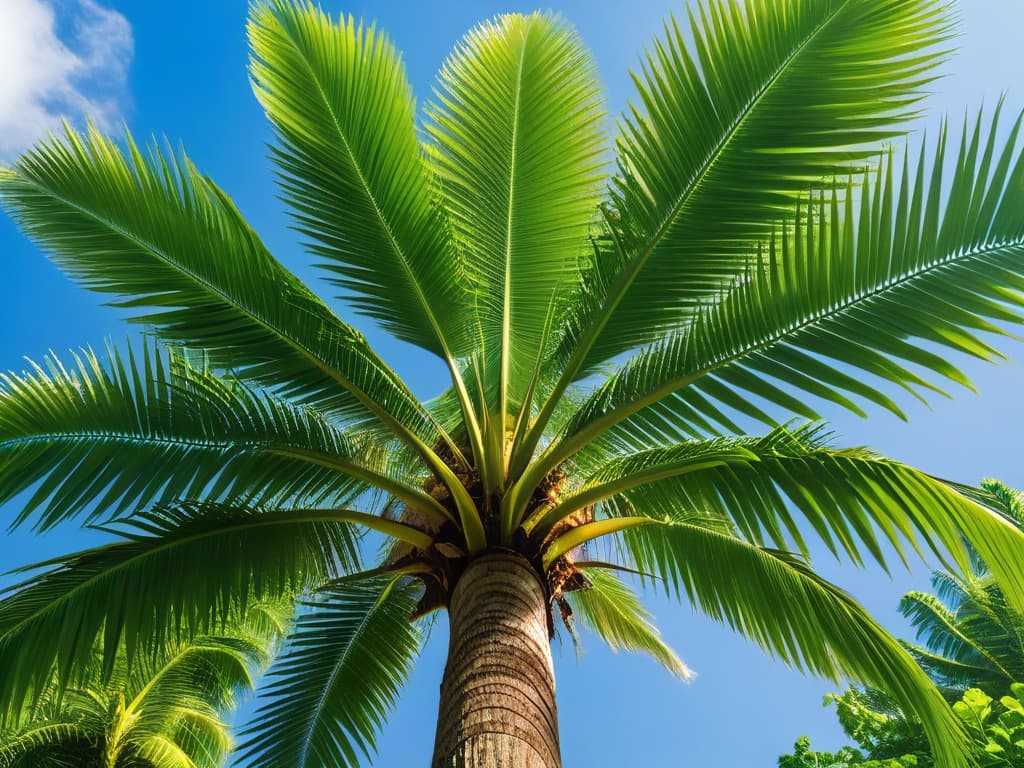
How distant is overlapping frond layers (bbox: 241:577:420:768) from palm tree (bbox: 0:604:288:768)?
3983 millimetres

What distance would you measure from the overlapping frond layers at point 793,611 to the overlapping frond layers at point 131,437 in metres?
1.75

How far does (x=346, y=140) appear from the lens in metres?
4.47

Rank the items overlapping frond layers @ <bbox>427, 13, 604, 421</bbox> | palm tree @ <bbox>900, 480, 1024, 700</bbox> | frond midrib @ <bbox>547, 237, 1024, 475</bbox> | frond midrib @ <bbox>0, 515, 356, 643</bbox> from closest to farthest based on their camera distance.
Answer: frond midrib @ <bbox>547, 237, 1024, 475</bbox>, frond midrib @ <bbox>0, 515, 356, 643</bbox>, overlapping frond layers @ <bbox>427, 13, 604, 421</bbox>, palm tree @ <bbox>900, 480, 1024, 700</bbox>

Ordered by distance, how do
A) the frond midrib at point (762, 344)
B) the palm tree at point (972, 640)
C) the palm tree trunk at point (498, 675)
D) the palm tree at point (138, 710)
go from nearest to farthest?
the palm tree trunk at point (498, 675) < the frond midrib at point (762, 344) < the palm tree at point (138, 710) < the palm tree at point (972, 640)

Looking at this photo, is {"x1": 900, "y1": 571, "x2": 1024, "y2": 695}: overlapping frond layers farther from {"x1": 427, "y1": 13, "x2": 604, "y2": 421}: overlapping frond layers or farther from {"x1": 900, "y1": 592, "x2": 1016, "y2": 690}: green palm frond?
{"x1": 427, "y1": 13, "x2": 604, "y2": 421}: overlapping frond layers

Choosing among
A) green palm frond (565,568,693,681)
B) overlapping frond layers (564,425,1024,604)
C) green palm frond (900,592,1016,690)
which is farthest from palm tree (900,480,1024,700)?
overlapping frond layers (564,425,1024,604)

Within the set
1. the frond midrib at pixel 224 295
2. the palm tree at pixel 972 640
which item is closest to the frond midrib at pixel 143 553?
the frond midrib at pixel 224 295

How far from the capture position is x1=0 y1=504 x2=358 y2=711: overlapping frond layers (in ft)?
13.4

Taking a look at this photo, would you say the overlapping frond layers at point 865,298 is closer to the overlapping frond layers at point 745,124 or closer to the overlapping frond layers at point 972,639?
the overlapping frond layers at point 745,124

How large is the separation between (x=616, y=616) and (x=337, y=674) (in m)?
2.87

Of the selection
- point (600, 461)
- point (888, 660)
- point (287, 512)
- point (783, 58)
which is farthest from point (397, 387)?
point (888, 660)

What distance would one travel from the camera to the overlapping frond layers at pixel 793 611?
14.0ft

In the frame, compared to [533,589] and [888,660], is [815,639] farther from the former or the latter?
[533,589]

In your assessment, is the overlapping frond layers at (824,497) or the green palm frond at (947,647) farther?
the green palm frond at (947,647)
